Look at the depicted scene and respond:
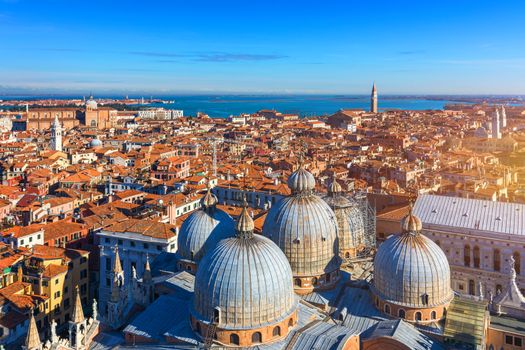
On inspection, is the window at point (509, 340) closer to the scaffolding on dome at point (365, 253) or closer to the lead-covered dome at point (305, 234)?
the scaffolding on dome at point (365, 253)

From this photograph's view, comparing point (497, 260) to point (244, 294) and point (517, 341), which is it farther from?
point (244, 294)

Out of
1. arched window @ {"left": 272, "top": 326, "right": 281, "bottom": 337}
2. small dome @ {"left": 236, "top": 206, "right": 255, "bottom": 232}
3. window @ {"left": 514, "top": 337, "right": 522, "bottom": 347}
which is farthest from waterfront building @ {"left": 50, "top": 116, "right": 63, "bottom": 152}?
window @ {"left": 514, "top": 337, "right": 522, "bottom": 347}

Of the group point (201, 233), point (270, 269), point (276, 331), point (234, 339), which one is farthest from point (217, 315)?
point (201, 233)

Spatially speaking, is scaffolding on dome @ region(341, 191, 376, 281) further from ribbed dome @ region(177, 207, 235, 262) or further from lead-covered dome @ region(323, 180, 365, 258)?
ribbed dome @ region(177, 207, 235, 262)

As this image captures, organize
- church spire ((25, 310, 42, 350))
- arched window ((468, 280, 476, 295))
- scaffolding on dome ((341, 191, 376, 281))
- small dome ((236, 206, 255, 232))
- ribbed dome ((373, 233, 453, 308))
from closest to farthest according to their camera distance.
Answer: church spire ((25, 310, 42, 350)), small dome ((236, 206, 255, 232)), ribbed dome ((373, 233, 453, 308)), scaffolding on dome ((341, 191, 376, 281)), arched window ((468, 280, 476, 295))

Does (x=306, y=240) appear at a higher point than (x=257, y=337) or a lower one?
higher

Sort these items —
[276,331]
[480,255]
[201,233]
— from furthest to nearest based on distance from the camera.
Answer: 1. [480,255]
2. [201,233]
3. [276,331]
